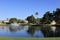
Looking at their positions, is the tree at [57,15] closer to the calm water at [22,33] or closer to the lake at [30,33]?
the lake at [30,33]

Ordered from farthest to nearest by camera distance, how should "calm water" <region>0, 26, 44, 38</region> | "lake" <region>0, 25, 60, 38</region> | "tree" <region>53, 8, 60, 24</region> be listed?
"tree" <region>53, 8, 60, 24</region> → "calm water" <region>0, 26, 44, 38</region> → "lake" <region>0, 25, 60, 38</region>

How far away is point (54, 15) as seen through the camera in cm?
9344

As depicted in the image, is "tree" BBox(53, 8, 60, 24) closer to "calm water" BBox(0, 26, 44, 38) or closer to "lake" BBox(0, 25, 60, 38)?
"lake" BBox(0, 25, 60, 38)

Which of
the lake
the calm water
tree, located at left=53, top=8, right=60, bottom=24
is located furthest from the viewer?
tree, located at left=53, top=8, right=60, bottom=24

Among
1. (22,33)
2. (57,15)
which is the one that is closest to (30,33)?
(22,33)

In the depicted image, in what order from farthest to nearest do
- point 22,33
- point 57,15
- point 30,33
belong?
point 57,15 < point 30,33 < point 22,33

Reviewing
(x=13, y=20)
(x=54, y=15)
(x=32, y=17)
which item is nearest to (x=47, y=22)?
(x=54, y=15)

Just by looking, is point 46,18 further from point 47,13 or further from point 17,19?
point 17,19

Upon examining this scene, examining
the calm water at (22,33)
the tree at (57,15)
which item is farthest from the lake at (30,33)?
the tree at (57,15)

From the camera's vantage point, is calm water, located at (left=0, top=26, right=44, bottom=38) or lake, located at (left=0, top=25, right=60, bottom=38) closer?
lake, located at (left=0, top=25, right=60, bottom=38)

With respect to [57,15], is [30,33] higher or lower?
lower

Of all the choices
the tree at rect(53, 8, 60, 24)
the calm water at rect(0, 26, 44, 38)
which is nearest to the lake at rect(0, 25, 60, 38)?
the calm water at rect(0, 26, 44, 38)

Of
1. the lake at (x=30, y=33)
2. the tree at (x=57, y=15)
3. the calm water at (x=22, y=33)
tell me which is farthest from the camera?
the tree at (x=57, y=15)

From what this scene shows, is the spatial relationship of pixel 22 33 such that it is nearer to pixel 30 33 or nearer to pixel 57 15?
pixel 30 33
